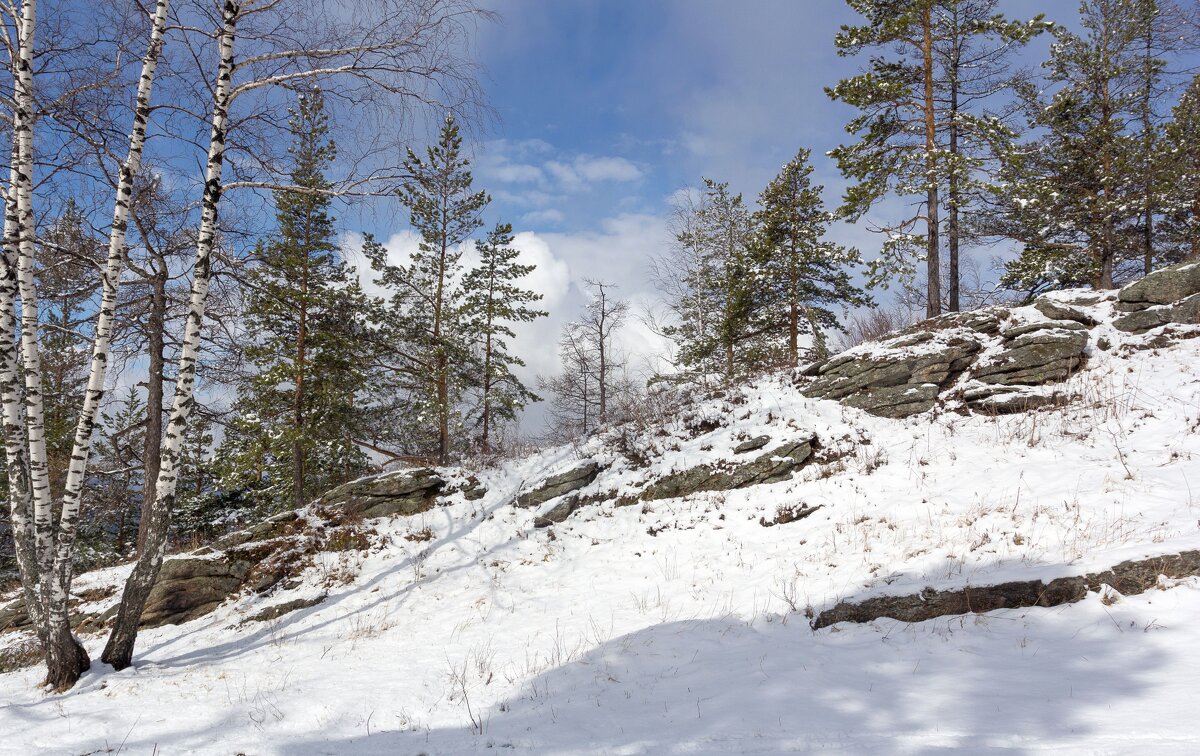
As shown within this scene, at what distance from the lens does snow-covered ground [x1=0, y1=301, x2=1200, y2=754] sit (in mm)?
3680

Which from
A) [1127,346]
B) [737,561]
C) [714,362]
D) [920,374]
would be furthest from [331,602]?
[714,362]

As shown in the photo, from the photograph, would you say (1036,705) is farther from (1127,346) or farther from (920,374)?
(1127,346)

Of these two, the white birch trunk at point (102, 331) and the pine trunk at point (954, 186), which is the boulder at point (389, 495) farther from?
the pine trunk at point (954, 186)

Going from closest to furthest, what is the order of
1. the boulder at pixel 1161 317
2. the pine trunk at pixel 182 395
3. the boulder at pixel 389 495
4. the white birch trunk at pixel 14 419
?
the white birch trunk at pixel 14 419
the pine trunk at pixel 182 395
the boulder at pixel 1161 317
the boulder at pixel 389 495

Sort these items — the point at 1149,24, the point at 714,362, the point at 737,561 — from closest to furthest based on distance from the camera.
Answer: the point at 737,561
the point at 1149,24
the point at 714,362

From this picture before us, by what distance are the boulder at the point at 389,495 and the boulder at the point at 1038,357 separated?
11.8 meters

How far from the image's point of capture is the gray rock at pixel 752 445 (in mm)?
10336

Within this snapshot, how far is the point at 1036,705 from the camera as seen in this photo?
135 inches

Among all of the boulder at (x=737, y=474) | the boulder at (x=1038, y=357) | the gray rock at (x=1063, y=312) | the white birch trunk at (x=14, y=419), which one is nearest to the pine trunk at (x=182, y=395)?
the white birch trunk at (x=14, y=419)

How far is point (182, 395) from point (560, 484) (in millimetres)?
6816

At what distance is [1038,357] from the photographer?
10438 mm

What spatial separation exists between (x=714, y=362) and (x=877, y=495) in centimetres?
1639

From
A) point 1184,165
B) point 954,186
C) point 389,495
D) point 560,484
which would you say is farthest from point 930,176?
point 389,495

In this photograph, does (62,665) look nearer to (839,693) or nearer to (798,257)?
(839,693)
